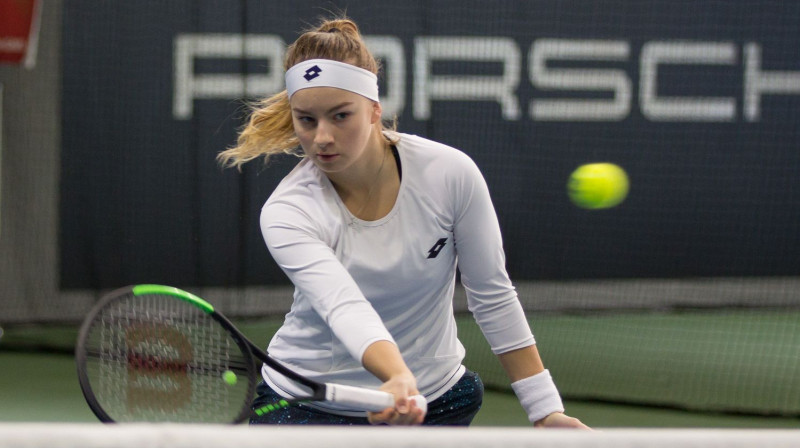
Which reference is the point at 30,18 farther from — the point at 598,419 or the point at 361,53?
the point at 361,53

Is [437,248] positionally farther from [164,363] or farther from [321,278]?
[164,363]

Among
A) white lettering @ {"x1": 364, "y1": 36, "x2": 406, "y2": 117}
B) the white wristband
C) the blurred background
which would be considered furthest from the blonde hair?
white lettering @ {"x1": 364, "y1": 36, "x2": 406, "y2": 117}

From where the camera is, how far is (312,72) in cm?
175

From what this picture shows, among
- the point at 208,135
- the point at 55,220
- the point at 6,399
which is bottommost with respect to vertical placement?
the point at 6,399

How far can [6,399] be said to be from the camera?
3742 mm

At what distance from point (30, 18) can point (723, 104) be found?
3265 mm

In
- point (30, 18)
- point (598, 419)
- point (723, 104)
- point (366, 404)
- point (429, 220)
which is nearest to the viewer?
point (366, 404)

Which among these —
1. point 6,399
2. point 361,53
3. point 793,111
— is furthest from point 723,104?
point 361,53

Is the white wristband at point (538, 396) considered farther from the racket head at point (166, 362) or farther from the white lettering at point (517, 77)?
the white lettering at point (517, 77)

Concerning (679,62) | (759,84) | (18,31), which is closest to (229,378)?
(18,31)

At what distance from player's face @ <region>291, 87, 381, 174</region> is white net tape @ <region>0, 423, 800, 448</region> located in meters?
0.81

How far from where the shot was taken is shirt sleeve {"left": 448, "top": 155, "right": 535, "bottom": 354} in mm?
1828

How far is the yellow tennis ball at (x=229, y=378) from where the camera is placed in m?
1.70

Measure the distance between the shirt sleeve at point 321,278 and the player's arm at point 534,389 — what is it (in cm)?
31
